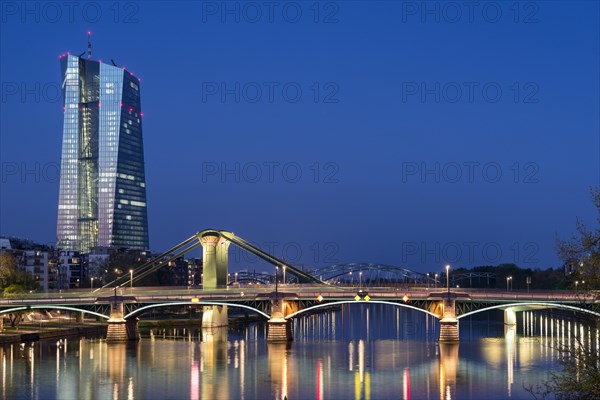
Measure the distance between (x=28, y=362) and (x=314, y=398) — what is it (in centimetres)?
3543

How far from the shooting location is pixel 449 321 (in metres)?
110

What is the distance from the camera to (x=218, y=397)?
68.6m

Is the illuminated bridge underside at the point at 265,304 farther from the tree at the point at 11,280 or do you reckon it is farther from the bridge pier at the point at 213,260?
the bridge pier at the point at 213,260

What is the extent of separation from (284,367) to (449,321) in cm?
2973

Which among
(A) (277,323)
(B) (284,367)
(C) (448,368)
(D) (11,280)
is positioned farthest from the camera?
(D) (11,280)

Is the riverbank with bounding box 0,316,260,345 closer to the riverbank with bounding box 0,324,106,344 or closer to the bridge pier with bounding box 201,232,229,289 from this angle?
the riverbank with bounding box 0,324,106,344

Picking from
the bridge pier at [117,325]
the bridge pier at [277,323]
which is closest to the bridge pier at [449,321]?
the bridge pier at [277,323]

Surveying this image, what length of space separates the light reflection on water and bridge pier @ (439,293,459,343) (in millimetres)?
2169

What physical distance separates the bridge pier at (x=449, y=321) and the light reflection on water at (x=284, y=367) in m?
2.17

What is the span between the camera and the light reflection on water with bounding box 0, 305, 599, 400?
71.4 meters

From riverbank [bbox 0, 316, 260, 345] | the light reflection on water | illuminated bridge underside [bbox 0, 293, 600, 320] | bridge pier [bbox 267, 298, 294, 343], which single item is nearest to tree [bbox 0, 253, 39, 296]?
riverbank [bbox 0, 316, 260, 345]

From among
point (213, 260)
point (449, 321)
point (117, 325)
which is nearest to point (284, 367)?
point (449, 321)

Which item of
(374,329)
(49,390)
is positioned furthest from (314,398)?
(374,329)

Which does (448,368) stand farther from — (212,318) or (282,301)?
(212,318)
